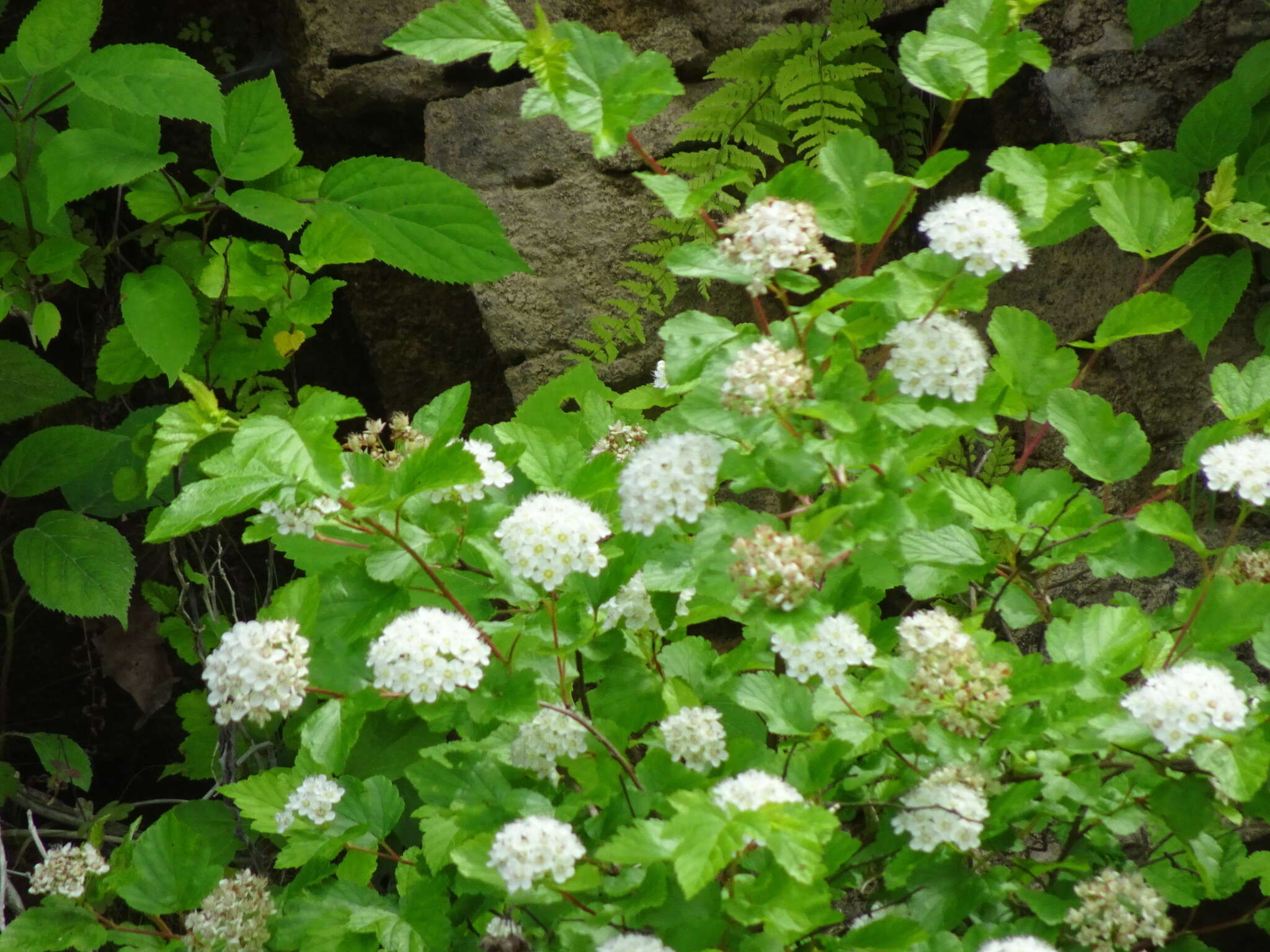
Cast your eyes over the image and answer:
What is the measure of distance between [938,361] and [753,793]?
0.44 metres

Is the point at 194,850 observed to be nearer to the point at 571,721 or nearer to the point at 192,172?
the point at 571,721

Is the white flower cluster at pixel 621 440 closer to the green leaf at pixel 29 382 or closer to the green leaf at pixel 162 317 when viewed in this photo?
the green leaf at pixel 162 317

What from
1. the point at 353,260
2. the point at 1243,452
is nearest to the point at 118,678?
the point at 353,260

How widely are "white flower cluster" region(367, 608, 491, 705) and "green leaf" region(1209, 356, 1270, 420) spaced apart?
0.94 m

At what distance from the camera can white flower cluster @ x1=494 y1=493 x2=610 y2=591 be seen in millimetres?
1028

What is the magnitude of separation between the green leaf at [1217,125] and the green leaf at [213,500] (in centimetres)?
153

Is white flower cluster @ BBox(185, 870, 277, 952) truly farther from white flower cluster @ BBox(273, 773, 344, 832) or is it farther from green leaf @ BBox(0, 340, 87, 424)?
green leaf @ BBox(0, 340, 87, 424)

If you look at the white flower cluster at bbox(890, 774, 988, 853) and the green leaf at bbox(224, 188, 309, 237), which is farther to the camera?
the green leaf at bbox(224, 188, 309, 237)

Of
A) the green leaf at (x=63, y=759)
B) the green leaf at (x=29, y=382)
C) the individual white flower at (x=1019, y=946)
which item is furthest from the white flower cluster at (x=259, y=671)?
the green leaf at (x=63, y=759)

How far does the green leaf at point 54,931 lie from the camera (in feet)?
4.26

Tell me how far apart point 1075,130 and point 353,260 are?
1.30 metres

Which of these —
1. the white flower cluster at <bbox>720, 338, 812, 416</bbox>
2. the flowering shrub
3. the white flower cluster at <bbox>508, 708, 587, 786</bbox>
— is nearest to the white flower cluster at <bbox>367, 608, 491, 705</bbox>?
the flowering shrub

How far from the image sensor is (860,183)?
1.13m

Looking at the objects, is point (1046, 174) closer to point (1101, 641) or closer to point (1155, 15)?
point (1101, 641)
